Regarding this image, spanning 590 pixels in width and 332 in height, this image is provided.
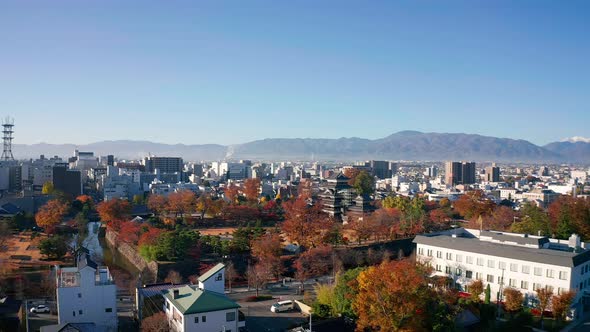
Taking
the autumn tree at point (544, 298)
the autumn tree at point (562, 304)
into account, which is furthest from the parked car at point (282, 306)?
the autumn tree at point (562, 304)

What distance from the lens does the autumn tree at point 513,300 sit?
1698 centimetres

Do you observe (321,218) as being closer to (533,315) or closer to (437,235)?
(437,235)

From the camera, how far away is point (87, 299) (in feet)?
49.4

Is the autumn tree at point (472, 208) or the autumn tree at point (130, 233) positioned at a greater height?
the autumn tree at point (472, 208)

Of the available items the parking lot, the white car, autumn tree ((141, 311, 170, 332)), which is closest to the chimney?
the parking lot

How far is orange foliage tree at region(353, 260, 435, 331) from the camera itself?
13930mm

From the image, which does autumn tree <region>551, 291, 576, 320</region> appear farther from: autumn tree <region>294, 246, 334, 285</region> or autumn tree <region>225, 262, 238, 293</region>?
autumn tree <region>225, 262, 238, 293</region>

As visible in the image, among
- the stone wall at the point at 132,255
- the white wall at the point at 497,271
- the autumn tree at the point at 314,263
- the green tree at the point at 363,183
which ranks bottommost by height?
the stone wall at the point at 132,255

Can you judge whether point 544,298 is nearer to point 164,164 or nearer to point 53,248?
point 53,248

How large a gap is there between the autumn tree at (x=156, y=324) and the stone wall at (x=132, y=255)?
8574mm

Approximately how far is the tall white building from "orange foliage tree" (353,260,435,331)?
7.96m

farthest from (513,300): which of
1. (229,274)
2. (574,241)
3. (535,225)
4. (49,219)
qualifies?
(49,219)

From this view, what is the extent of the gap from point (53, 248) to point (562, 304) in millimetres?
23405

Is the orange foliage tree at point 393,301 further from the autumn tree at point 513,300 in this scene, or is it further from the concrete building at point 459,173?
the concrete building at point 459,173
